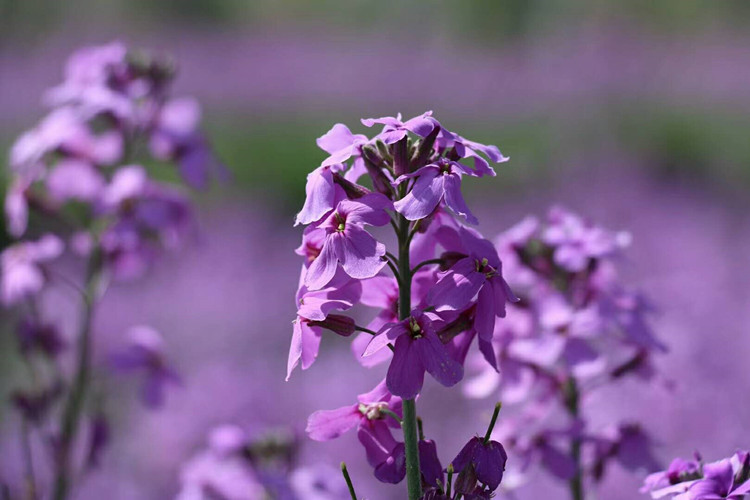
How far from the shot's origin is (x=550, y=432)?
223 centimetres

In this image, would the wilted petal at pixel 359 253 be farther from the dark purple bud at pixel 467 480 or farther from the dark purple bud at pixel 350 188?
the dark purple bud at pixel 467 480

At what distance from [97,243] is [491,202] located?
665 cm

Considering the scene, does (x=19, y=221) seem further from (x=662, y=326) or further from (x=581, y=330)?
(x=662, y=326)

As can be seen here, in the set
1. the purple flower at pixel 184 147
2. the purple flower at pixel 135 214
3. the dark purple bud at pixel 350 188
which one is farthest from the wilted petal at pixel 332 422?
the purple flower at pixel 184 147

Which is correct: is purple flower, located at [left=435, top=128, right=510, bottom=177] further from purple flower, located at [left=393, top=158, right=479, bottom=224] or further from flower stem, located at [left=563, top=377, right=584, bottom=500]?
flower stem, located at [left=563, top=377, right=584, bottom=500]

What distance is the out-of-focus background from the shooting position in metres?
4.66

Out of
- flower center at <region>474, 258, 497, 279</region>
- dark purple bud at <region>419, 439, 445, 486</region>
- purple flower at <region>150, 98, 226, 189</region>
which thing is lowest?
purple flower at <region>150, 98, 226, 189</region>

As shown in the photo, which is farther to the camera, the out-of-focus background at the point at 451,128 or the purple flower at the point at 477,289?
the out-of-focus background at the point at 451,128

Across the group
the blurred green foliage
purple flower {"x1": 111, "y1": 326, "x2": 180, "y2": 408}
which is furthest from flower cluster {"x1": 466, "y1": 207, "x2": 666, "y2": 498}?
the blurred green foliage

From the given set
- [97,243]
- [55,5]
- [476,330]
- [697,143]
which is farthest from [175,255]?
[55,5]

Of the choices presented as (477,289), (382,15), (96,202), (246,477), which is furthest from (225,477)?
(382,15)

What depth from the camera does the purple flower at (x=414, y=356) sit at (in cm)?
143

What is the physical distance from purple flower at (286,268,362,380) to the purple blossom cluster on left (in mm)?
1497

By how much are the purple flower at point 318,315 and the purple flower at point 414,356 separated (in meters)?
0.12
